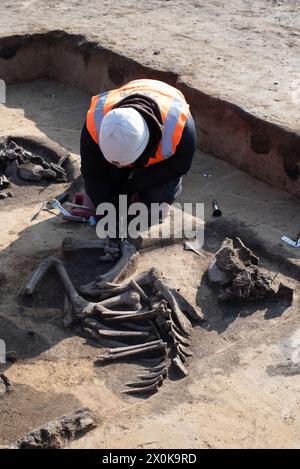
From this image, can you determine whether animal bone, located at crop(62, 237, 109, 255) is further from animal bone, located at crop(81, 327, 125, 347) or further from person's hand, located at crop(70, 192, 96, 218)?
animal bone, located at crop(81, 327, 125, 347)

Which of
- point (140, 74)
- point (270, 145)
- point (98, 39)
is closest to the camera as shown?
point (270, 145)

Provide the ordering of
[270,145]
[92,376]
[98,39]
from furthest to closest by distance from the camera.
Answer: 1. [98,39]
2. [270,145]
3. [92,376]

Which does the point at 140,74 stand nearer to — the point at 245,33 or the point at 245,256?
the point at 245,33

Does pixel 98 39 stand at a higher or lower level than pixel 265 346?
higher

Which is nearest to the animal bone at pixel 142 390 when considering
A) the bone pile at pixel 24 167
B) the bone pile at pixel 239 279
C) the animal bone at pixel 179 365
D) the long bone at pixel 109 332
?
the animal bone at pixel 179 365

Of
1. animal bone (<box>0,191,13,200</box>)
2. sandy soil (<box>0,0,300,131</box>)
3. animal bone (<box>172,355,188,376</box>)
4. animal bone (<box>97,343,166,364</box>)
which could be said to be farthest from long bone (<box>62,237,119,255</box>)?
sandy soil (<box>0,0,300,131</box>)

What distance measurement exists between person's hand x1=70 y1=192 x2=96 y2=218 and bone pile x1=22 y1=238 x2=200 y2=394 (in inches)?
33.9

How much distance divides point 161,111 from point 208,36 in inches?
130

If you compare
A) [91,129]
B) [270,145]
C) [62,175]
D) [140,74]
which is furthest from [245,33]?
[91,129]

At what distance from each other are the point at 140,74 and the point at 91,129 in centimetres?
235

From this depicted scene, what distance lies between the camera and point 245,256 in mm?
6430

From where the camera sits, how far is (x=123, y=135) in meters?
6.09

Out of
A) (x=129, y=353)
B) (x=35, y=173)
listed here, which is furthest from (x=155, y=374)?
(x=35, y=173)

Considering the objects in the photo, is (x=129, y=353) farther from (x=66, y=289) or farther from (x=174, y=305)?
(x=66, y=289)
